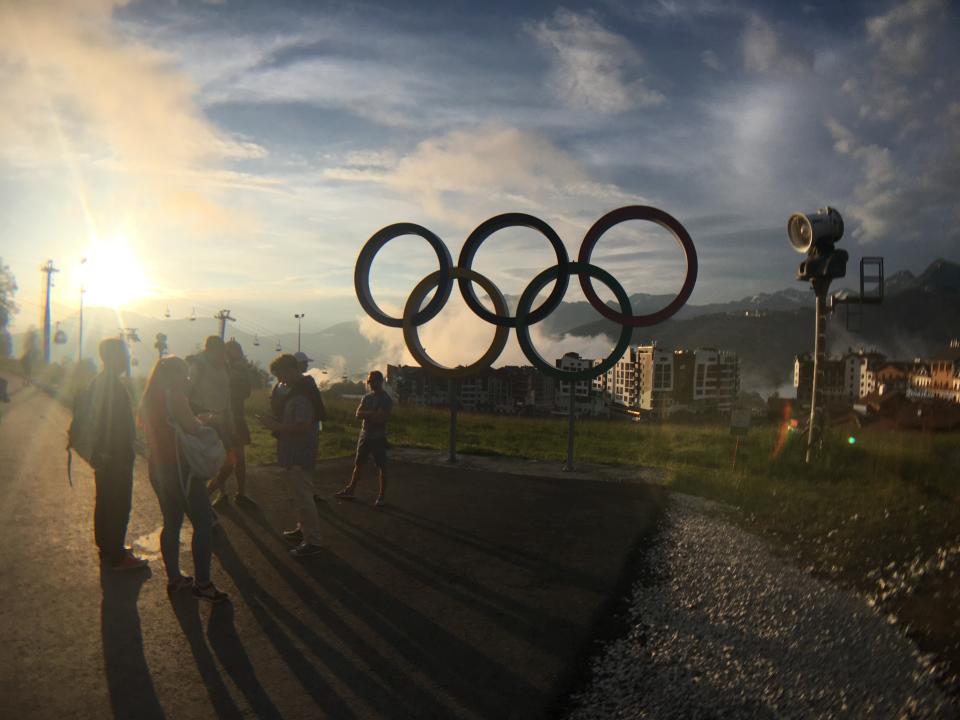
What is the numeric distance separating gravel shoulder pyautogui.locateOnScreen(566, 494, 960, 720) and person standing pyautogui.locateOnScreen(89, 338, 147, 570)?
14.8 ft

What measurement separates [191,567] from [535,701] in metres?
3.72

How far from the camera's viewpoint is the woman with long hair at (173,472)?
5.23 meters

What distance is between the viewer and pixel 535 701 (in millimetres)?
3779

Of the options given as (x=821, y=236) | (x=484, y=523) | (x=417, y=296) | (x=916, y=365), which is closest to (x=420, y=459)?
(x=417, y=296)

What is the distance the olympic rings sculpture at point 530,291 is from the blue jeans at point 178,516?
5.82 m

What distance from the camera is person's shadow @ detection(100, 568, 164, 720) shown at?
3.64 meters

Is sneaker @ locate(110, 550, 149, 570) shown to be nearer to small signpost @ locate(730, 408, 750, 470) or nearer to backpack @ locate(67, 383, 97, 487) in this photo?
backpack @ locate(67, 383, 97, 487)

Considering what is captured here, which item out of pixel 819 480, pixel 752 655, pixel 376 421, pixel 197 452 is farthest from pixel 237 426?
pixel 819 480

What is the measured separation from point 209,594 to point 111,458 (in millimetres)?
1832

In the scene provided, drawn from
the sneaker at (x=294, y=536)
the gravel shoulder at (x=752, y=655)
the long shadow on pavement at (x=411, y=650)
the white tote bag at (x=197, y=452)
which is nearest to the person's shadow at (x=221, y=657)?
the long shadow on pavement at (x=411, y=650)

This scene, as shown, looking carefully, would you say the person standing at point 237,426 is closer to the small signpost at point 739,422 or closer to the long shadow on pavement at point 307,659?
the long shadow on pavement at point 307,659

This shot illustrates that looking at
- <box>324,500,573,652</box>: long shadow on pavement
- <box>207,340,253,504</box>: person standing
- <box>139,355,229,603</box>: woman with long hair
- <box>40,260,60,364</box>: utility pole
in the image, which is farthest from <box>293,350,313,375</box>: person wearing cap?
<box>40,260,60,364</box>: utility pole

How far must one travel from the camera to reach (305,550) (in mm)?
6320

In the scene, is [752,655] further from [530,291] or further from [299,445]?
[530,291]
